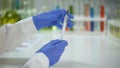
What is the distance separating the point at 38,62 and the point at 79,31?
3.98 ft

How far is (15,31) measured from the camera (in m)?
0.96

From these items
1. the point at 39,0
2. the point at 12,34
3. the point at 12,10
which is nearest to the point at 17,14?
the point at 12,10

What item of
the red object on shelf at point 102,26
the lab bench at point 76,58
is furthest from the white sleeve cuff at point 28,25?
the red object on shelf at point 102,26

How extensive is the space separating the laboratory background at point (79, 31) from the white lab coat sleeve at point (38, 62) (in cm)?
24

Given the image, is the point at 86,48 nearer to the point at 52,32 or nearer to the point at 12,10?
the point at 52,32

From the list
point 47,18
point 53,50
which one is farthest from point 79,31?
point 53,50

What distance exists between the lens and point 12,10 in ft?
6.27

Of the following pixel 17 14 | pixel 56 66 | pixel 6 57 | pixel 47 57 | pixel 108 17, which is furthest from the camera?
pixel 108 17

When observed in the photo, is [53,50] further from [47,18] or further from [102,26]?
[102,26]

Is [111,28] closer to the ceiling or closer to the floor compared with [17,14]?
closer to the floor

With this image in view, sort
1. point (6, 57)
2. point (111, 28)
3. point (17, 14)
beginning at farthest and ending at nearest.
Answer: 1. point (17, 14)
2. point (111, 28)
3. point (6, 57)

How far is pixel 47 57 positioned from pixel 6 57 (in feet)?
1.17

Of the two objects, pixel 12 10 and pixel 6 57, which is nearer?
pixel 6 57

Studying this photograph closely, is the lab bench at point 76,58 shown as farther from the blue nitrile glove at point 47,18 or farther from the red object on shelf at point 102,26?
the red object on shelf at point 102,26
